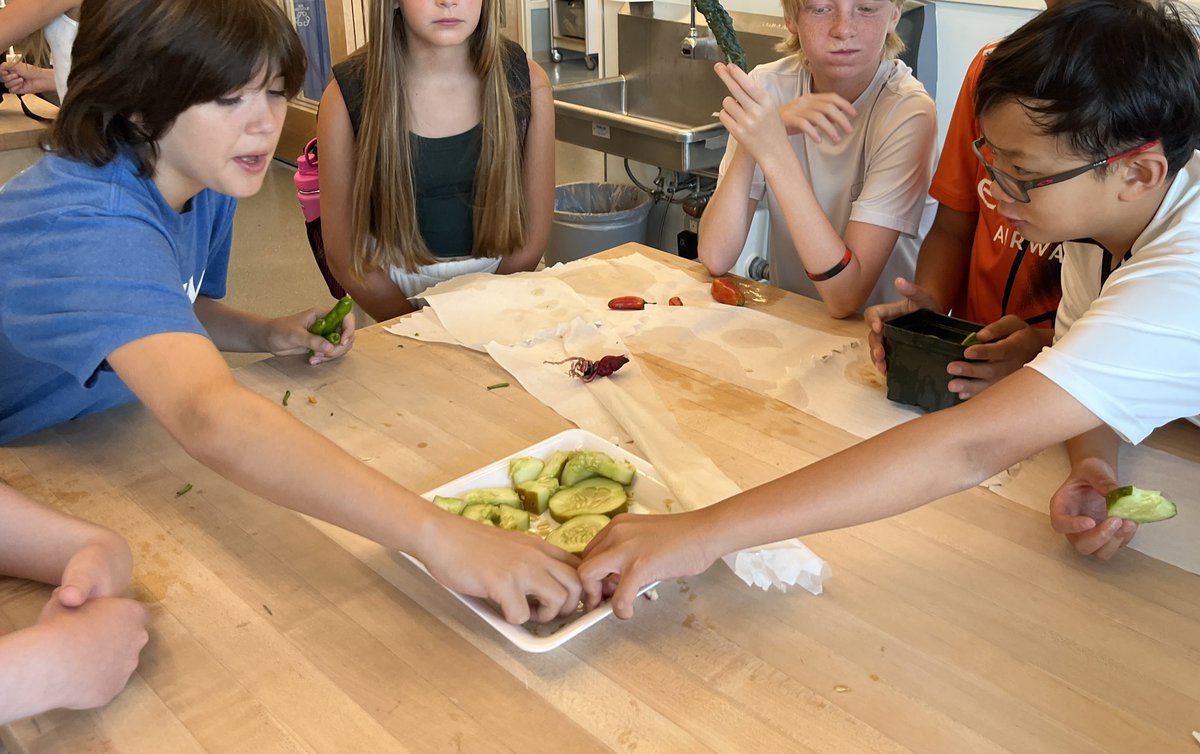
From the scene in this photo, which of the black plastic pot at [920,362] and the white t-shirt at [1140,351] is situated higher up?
the white t-shirt at [1140,351]

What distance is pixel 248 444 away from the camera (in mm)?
967

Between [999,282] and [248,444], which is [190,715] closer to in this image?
[248,444]

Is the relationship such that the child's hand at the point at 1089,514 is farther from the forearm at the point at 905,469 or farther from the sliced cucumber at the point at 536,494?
the sliced cucumber at the point at 536,494

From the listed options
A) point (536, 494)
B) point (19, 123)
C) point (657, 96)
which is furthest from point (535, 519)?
point (19, 123)

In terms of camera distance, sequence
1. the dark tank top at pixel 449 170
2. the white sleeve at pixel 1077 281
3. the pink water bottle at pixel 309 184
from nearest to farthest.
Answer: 1. the white sleeve at pixel 1077 281
2. the dark tank top at pixel 449 170
3. the pink water bottle at pixel 309 184

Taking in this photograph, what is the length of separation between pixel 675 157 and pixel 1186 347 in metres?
1.71

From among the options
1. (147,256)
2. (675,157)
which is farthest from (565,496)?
(675,157)

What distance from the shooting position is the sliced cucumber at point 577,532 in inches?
39.5

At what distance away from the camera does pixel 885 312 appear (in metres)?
1.46

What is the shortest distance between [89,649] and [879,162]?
1.39 m

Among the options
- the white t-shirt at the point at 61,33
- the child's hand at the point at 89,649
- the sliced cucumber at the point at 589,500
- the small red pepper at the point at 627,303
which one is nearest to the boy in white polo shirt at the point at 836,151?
the small red pepper at the point at 627,303

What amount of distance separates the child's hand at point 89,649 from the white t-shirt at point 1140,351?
873 millimetres

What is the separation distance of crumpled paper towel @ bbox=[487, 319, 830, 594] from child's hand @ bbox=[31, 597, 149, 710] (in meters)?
0.57

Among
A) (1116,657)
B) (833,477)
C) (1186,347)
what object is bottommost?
(1116,657)
